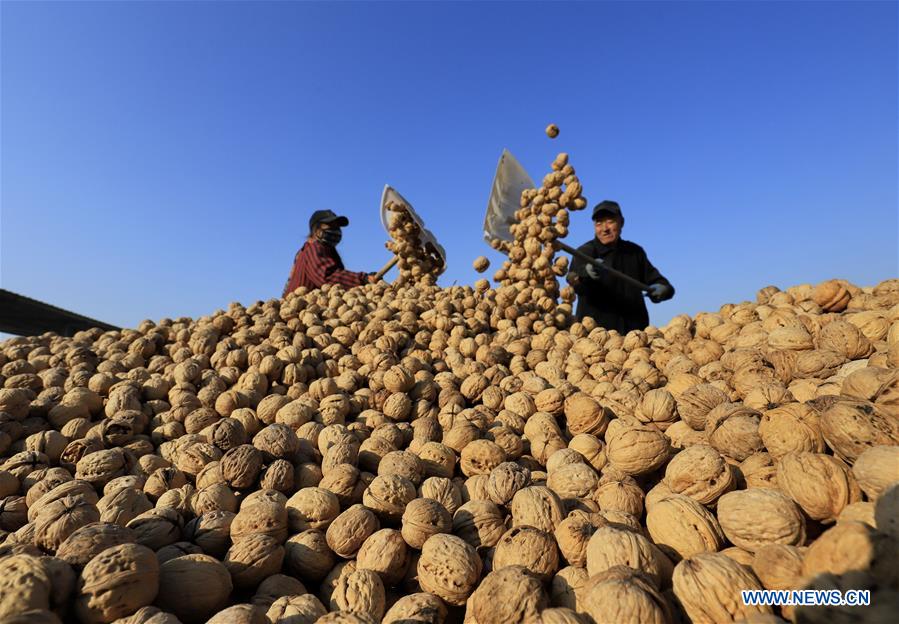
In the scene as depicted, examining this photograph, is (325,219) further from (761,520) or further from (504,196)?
(761,520)

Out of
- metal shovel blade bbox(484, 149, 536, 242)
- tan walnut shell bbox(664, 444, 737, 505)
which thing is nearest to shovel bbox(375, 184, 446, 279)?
metal shovel blade bbox(484, 149, 536, 242)

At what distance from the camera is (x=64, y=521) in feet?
7.23

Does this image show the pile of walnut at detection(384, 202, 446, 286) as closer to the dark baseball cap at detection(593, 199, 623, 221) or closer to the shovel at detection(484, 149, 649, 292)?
the shovel at detection(484, 149, 649, 292)

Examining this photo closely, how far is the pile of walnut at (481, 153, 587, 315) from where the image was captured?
654 centimetres

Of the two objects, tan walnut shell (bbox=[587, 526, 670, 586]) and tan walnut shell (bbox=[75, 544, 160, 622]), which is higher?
tan walnut shell (bbox=[587, 526, 670, 586])

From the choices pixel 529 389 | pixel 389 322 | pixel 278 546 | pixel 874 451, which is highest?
pixel 389 322

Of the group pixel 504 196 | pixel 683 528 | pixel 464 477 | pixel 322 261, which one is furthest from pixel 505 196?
pixel 683 528

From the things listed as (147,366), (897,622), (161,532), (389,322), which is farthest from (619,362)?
(147,366)

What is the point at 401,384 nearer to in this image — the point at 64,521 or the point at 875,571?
the point at 64,521

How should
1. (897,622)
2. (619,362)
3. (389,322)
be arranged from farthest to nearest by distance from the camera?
1. (389,322)
2. (619,362)
3. (897,622)

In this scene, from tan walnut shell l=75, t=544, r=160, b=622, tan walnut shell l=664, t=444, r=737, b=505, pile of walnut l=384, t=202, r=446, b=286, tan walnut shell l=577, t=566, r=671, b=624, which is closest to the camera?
tan walnut shell l=577, t=566, r=671, b=624

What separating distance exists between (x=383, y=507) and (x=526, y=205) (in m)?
5.55

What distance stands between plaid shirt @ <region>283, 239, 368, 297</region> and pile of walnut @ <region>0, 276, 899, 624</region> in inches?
147

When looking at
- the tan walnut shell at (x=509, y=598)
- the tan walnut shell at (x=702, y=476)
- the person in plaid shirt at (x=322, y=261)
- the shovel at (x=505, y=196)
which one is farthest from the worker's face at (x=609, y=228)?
the tan walnut shell at (x=509, y=598)
